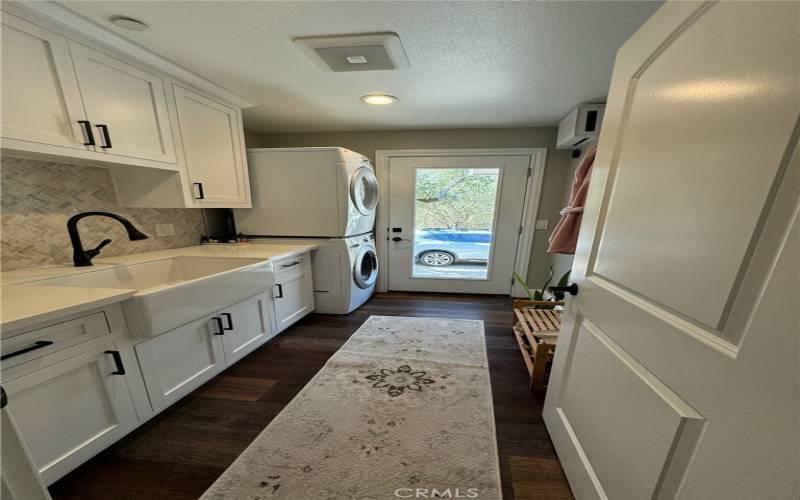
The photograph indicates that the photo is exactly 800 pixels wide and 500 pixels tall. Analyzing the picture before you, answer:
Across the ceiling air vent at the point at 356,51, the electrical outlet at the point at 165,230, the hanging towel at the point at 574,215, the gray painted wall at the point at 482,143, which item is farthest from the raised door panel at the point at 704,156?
the electrical outlet at the point at 165,230

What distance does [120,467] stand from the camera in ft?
3.94

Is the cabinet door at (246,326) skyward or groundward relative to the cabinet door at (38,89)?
groundward

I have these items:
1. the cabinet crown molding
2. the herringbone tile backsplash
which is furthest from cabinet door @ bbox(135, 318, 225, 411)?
the cabinet crown molding

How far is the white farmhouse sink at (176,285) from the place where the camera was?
4.01 feet

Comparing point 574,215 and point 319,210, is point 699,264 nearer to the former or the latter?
point 574,215

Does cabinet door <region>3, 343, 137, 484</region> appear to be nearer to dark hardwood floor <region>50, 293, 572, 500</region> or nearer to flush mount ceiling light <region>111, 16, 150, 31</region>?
dark hardwood floor <region>50, 293, 572, 500</region>

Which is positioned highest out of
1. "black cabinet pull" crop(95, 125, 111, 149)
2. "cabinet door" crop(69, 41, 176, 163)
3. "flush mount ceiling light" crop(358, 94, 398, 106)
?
"flush mount ceiling light" crop(358, 94, 398, 106)

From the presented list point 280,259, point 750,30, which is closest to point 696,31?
point 750,30

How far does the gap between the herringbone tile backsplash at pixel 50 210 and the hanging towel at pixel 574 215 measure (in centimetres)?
297

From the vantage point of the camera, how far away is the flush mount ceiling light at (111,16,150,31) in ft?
3.89

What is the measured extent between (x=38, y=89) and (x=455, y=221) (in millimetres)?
3187

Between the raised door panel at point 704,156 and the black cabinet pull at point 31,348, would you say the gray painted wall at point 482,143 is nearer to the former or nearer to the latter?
the raised door panel at point 704,156

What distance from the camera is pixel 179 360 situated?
148 centimetres

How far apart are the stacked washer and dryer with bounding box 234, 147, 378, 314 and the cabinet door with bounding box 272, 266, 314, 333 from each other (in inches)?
4.5
